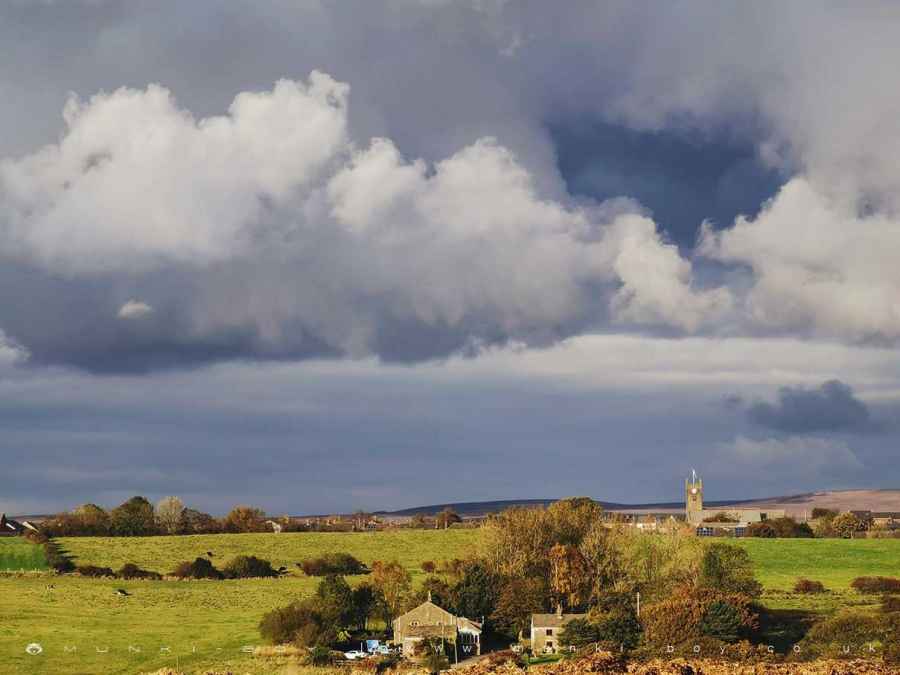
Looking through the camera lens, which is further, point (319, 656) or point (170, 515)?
point (170, 515)

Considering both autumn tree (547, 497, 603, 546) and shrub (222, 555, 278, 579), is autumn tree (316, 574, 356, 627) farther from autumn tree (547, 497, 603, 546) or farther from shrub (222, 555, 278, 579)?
shrub (222, 555, 278, 579)

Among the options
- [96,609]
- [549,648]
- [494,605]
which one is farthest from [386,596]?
[96,609]

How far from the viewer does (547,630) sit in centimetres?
10012

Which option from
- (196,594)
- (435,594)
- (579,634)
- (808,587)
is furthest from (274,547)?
(579,634)

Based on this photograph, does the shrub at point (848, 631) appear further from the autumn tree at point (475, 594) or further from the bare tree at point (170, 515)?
the bare tree at point (170, 515)

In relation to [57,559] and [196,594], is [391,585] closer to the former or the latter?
[196,594]

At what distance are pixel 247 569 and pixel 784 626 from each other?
6880 cm

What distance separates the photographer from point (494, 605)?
109 m

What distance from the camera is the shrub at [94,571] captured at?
465 feet

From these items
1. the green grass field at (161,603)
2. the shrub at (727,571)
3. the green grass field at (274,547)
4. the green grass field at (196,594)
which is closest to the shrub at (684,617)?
the shrub at (727,571)

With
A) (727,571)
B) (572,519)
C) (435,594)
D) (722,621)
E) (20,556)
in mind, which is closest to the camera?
(722,621)

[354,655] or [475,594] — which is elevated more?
[475,594]

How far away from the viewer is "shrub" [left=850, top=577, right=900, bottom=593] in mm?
127750

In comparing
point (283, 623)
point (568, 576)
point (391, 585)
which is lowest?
point (283, 623)
